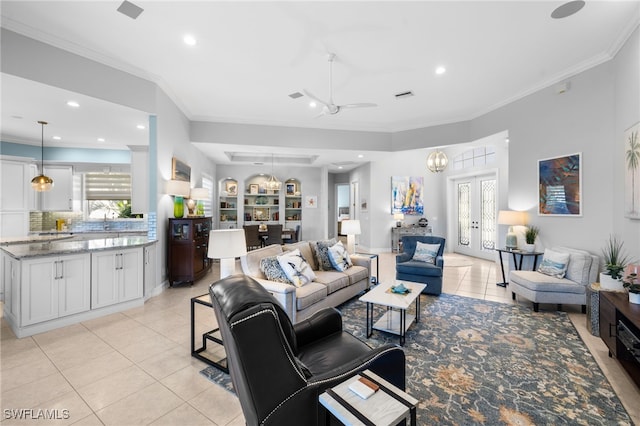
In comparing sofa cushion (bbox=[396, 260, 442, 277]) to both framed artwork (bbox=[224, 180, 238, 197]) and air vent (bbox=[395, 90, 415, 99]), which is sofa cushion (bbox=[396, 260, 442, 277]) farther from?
framed artwork (bbox=[224, 180, 238, 197])

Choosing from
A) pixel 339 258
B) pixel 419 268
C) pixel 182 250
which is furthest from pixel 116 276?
pixel 419 268

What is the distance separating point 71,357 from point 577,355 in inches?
189

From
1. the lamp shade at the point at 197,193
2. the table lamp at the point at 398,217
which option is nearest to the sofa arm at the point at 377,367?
the lamp shade at the point at 197,193

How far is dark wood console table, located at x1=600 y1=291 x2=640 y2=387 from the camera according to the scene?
2135mm

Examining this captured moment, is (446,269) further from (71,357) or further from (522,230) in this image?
(71,357)

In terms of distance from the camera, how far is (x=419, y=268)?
442 cm

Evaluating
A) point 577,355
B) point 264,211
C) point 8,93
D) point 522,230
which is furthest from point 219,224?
point 577,355

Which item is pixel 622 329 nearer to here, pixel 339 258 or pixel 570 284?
pixel 570 284

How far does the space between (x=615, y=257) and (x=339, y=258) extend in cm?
329

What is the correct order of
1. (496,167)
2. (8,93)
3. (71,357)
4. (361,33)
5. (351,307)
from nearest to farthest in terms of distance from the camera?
(71,357), (361,33), (8,93), (351,307), (496,167)

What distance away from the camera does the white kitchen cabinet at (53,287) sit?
298 centimetres

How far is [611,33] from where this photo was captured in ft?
10.6

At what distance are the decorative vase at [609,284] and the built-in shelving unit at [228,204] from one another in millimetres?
8530

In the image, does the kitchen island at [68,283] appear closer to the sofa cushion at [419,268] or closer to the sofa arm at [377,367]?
the sofa arm at [377,367]
